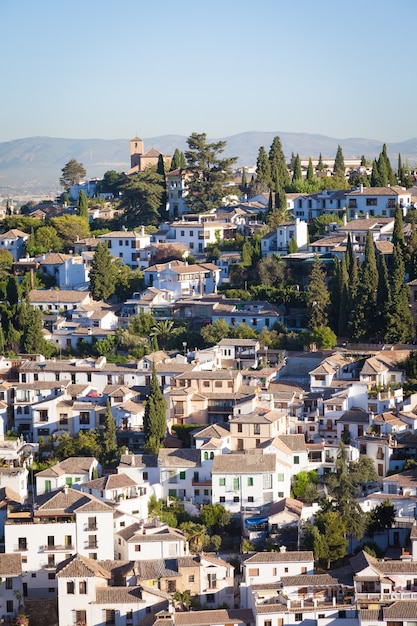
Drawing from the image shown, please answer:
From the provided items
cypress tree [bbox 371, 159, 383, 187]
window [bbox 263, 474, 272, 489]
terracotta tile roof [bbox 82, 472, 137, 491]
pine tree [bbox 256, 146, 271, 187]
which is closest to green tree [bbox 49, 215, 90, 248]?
pine tree [bbox 256, 146, 271, 187]

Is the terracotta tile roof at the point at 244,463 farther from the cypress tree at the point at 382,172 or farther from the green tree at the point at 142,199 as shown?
the green tree at the point at 142,199

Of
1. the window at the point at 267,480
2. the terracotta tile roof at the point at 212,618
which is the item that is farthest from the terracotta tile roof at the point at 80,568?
the window at the point at 267,480

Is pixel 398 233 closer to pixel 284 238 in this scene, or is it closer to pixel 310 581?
pixel 284 238

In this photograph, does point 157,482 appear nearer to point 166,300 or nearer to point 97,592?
point 97,592

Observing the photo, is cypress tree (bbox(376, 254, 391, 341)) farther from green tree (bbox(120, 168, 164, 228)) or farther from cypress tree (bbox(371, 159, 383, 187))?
green tree (bbox(120, 168, 164, 228))

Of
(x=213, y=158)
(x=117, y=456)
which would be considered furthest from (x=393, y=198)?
(x=117, y=456)

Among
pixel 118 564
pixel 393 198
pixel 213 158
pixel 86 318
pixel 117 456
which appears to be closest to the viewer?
pixel 118 564
